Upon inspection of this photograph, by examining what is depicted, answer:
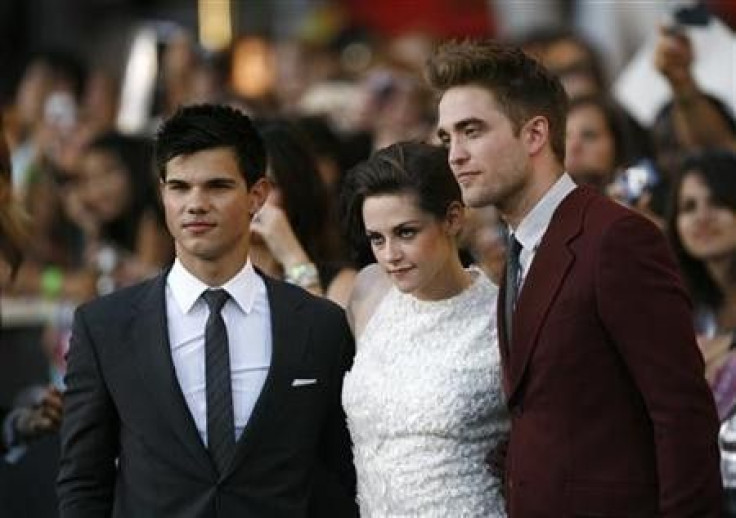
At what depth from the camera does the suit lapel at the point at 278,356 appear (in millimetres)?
5965

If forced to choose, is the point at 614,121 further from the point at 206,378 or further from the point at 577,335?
the point at 577,335

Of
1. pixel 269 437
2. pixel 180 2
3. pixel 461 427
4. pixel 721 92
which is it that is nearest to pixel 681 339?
pixel 461 427

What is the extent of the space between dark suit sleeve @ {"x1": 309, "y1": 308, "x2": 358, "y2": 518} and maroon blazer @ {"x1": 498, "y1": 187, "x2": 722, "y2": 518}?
80 centimetres

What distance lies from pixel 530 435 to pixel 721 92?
432cm

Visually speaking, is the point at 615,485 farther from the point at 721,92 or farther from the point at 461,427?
the point at 721,92

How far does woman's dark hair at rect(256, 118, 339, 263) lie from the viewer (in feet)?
24.6

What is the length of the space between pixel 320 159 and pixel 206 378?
3270 millimetres

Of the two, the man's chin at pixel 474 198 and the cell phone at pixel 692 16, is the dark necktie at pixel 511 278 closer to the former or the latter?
the man's chin at pixel 474 198

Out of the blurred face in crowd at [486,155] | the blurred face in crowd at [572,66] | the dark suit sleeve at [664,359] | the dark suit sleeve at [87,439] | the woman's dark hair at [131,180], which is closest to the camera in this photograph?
the dark suit sleeve at [664,359]

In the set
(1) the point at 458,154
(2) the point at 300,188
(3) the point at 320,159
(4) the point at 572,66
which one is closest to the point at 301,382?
(1) the point at 458,154

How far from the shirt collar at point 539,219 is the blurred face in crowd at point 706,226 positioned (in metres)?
2.51

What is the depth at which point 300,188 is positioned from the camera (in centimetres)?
755

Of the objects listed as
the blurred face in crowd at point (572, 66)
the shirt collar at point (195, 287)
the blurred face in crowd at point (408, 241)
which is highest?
the blurred face in crowd at point (572, 66)

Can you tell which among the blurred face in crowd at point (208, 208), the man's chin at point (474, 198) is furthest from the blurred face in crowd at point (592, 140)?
the man's chin at point (474, 198)
